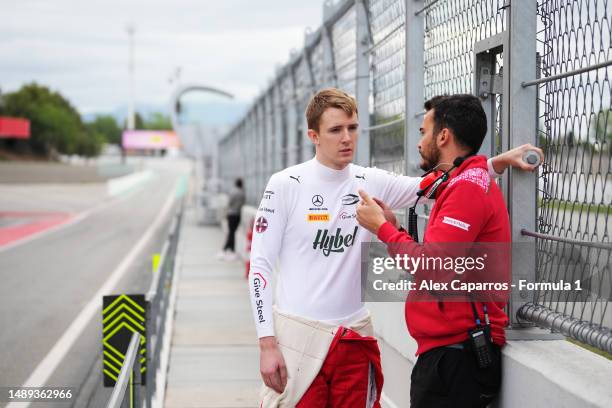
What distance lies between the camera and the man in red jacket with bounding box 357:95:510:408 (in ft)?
9.21

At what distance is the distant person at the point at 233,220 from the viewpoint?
17328mm

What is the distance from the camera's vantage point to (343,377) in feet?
10.9

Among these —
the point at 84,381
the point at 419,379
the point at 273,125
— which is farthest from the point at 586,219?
the point at 273,125

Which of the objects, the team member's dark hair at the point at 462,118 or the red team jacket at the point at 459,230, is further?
the team member's dark hair at the point at 462,118

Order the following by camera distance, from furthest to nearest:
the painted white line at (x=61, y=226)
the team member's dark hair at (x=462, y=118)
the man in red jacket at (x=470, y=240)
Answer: the painted white line at (x=61, y=226) < the team member's dark hair at (x=462, y=118) < the man in red jacket at (x=470, y=240)

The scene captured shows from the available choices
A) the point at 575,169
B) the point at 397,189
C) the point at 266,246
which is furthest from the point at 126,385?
the point at 575,169

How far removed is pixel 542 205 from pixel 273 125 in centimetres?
1065

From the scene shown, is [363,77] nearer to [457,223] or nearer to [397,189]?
[397,189]

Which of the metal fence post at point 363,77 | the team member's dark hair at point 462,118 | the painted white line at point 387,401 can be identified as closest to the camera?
the team member's dark hair at point 462,118

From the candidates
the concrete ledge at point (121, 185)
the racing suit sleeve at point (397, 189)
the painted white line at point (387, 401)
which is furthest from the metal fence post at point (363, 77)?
the concrete ledge at point (121, 185)

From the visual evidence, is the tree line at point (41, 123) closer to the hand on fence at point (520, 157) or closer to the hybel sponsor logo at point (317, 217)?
the hybel sponsor logo at point (317, 217)

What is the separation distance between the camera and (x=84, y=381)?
7699mm

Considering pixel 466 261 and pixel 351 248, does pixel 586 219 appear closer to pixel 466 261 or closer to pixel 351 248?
pixel 466 261

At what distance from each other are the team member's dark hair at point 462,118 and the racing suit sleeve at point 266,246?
0.73 metres
